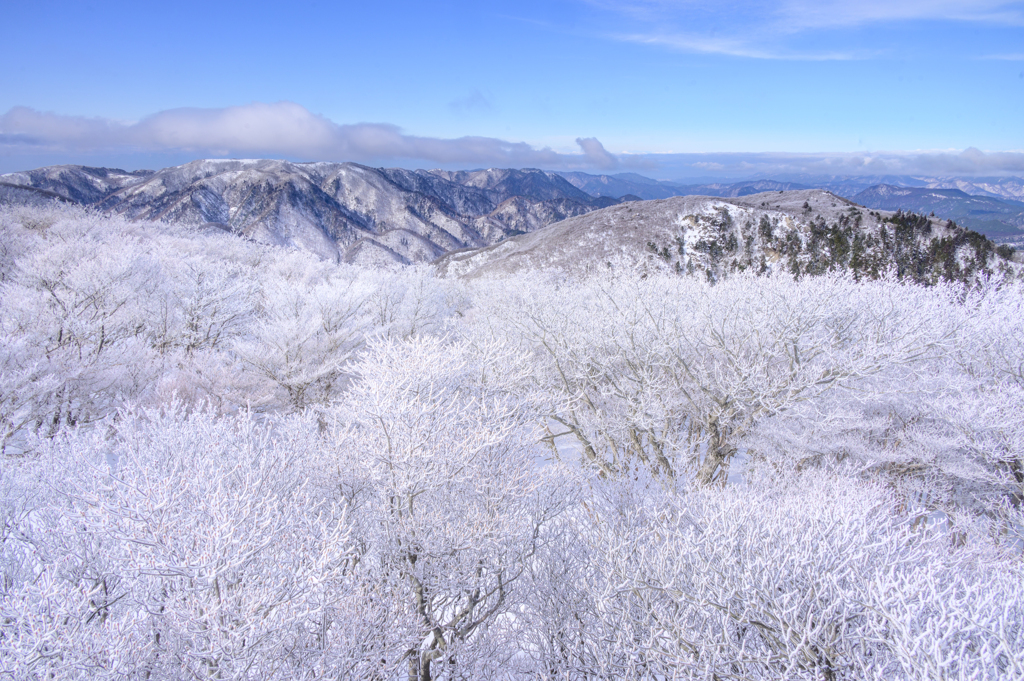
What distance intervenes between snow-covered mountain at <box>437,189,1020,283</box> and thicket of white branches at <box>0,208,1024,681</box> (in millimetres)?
37068

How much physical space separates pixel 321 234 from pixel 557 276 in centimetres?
16088

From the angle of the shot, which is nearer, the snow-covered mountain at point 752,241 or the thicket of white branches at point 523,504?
the thicket of white branches at point 523,504

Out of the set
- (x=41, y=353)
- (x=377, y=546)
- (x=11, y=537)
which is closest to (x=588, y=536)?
(x=377, y=546)

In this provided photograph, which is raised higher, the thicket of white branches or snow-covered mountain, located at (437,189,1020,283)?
snow-covered mountain, located at (437,189,1020,283)

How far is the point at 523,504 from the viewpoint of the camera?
36.2ft

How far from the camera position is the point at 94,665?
5715 millimetres

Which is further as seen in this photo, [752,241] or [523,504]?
[752,241]

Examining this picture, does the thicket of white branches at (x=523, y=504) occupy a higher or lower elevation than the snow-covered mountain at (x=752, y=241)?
lower

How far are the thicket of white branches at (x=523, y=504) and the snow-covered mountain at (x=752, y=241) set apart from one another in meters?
37.1

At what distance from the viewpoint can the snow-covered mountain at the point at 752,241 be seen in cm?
5991

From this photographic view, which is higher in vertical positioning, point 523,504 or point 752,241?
point 752,241

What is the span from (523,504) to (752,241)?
82.6 m

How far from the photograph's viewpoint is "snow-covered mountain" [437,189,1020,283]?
197 ft

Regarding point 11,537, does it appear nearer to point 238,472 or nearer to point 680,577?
point 238,472
